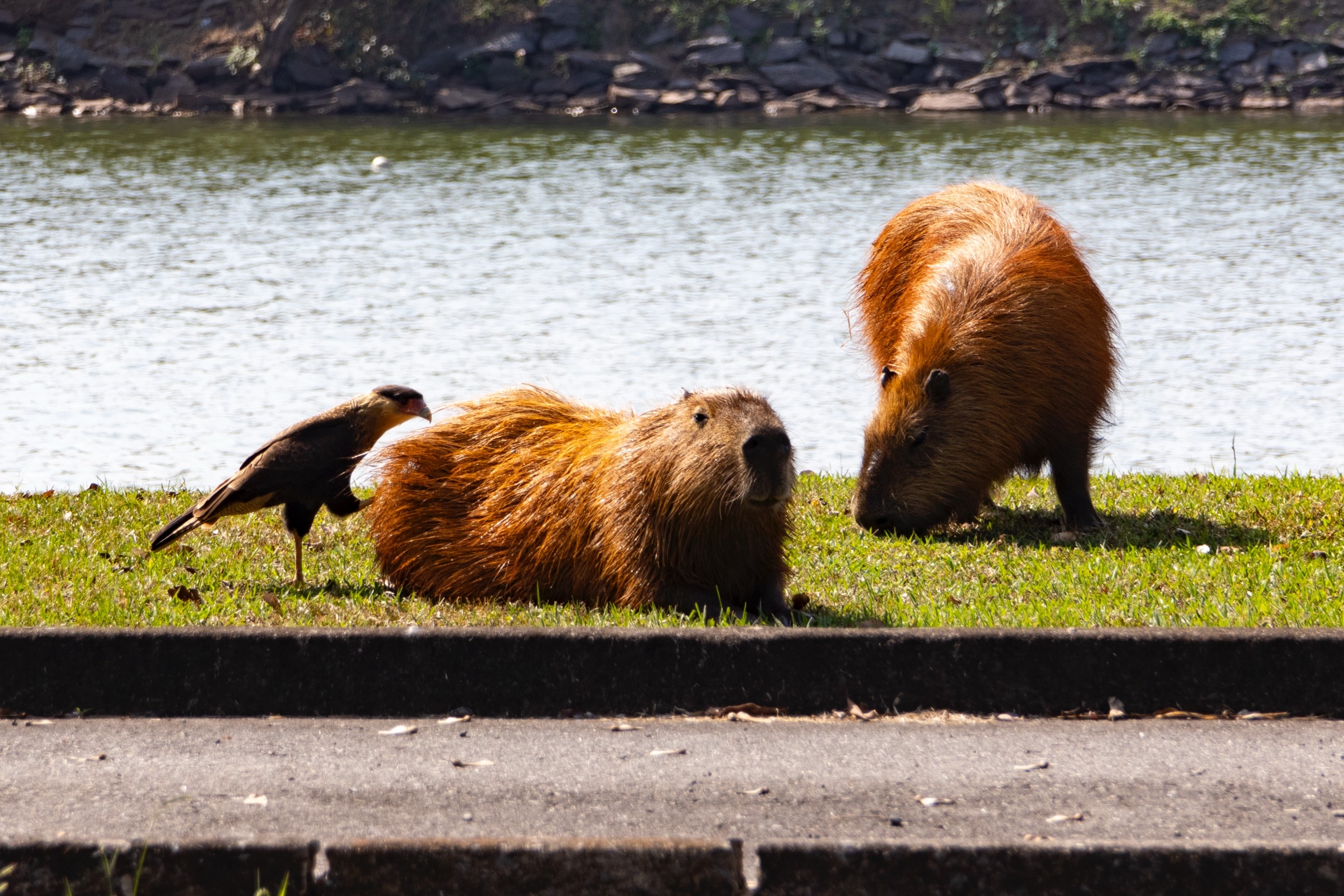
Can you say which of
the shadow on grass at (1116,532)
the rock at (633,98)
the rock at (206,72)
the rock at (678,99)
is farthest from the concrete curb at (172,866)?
the rock at (206,72)

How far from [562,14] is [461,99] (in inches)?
150

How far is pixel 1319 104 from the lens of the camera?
3934 cm

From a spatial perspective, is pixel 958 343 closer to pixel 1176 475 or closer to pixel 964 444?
pixel 964 444

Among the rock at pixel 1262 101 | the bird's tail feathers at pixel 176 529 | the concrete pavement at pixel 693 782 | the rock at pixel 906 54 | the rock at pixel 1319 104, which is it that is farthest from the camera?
the rock at pixel 906 54

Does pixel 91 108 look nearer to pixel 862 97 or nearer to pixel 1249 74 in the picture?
pixel 862 97

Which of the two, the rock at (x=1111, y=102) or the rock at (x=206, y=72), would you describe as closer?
the rock at (x=1111, y=102)

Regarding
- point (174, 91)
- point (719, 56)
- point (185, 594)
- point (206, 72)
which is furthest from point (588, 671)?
point (206, 72)

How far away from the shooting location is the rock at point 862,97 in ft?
136

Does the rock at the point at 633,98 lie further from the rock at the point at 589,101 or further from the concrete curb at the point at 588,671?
the concrete curb at the point at 588,671

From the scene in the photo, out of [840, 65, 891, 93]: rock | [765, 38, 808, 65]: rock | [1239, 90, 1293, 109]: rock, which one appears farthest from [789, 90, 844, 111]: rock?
[1239, 90, 1293, 109]: rock

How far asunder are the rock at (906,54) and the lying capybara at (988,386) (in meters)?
35.0

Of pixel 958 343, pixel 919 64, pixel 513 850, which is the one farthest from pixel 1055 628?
pixel 919 64

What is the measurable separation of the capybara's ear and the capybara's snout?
2321 mm

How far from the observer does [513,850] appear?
12.5 feet
